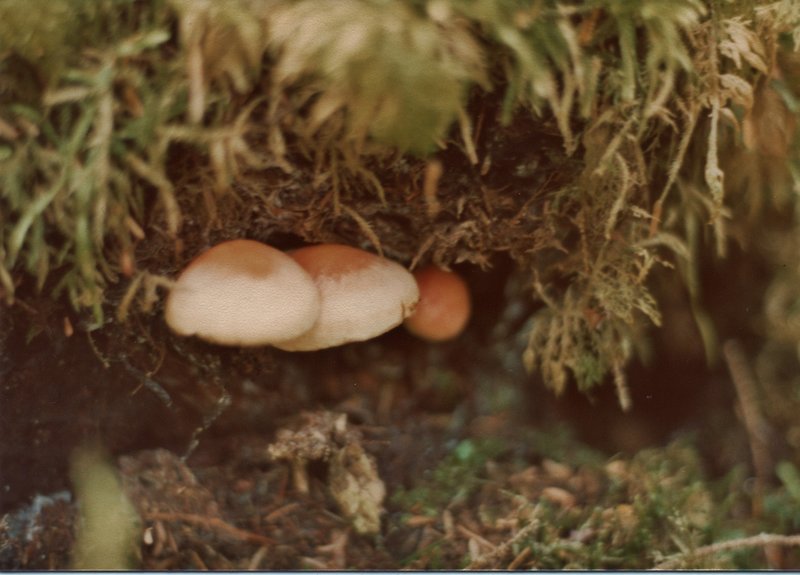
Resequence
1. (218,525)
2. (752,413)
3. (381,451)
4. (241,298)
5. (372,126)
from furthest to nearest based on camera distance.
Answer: (752,413), (381,451), (218,525), (241,298), (372,126)

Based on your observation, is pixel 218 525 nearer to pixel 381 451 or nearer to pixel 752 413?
pixel 381 451

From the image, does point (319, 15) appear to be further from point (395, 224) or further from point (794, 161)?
point (794, 161)

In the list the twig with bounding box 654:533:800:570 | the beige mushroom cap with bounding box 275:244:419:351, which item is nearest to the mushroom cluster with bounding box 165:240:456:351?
the beige mushroom cap with bounding box 275:244:419:351

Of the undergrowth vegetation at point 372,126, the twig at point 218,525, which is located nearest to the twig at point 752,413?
the undergrowth vegetation at point 372,126

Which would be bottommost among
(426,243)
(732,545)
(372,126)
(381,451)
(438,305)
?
(732,545)

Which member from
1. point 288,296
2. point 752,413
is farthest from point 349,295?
point 752,413

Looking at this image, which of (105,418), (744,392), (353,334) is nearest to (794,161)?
(744,392)

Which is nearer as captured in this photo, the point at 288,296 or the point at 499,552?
the point at 288,296

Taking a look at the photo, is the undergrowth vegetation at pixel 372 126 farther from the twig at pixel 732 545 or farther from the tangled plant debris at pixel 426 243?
the twig at pixel 732 545
